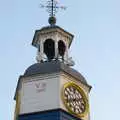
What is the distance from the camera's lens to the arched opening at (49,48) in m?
41.5

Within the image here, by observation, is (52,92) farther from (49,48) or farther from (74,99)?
(49,48)

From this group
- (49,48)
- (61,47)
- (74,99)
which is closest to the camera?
(74,99)

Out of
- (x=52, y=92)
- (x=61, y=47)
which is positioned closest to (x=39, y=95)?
(x=52, y=92)

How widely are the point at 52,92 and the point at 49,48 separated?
18.8ft

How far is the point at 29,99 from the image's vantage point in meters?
36.9

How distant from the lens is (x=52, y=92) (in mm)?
36938

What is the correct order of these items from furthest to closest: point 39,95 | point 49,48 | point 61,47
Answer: point 61,47 < point 49,48 < point 39,95

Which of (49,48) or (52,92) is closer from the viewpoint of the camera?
(52,92)

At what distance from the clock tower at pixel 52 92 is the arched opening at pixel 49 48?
2.74 ft

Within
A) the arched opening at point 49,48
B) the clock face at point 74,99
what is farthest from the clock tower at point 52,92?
the arched opening at point 49,48

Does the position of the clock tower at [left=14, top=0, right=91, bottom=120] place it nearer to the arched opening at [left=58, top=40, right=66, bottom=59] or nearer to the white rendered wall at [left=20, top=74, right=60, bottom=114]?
the white rendered wall at [left=20, top=74, right=60, bottom=114]

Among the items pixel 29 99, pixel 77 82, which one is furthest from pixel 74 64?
pixel 29 99

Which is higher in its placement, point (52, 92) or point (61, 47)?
point (61, 47)

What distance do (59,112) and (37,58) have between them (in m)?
6.13
